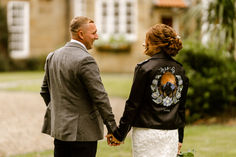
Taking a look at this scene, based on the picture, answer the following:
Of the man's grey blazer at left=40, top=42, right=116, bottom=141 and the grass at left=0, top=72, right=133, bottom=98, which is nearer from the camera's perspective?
the man's grey blazer at left=40, top=42, right=116, bottom=141

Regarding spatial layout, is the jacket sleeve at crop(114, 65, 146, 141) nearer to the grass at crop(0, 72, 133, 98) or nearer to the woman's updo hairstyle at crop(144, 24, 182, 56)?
the woman's updo hairstyle at crop(144, 24, 182, 56)

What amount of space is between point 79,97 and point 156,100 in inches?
22.5

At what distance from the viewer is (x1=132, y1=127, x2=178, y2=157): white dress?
10.7ft

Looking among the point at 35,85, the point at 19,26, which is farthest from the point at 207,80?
the point at 19,26

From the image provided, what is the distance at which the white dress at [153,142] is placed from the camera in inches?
128

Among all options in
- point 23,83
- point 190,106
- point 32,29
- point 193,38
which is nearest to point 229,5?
point 193,38

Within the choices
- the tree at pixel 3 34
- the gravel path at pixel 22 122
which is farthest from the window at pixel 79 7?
the gravel path at pixel 22 122

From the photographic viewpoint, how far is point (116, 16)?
797 inches

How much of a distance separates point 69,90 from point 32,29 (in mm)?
18255

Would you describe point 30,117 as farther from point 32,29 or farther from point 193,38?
point 32,29

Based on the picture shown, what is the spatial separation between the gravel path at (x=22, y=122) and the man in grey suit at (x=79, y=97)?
3.00 meters

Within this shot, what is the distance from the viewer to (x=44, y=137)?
7281 millimetres

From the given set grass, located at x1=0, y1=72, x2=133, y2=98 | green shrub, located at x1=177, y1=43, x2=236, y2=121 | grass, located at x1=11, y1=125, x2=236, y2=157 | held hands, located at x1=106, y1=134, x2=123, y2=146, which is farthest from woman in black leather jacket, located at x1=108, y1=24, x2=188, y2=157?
grass, located at x1=0, y1=72, x2=133, y2=98

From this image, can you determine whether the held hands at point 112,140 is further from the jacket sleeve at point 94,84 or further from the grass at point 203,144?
the grass at point 203,144
